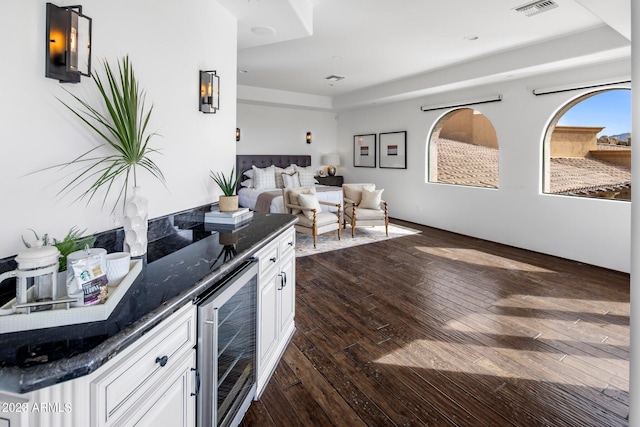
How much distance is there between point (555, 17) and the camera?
3596 millimetres

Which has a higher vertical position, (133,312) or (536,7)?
(536,7)

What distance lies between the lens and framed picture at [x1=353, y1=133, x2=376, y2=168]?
26.0 ft

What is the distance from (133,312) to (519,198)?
18.1ft

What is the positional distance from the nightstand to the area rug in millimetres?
2050

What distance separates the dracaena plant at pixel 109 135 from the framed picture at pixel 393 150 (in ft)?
20.0

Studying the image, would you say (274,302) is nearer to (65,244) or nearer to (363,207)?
(65,244)

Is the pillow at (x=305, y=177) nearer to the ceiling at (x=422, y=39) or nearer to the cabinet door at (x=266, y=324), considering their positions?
the ceiling at (x=422, y=39)

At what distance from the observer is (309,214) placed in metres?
5.43

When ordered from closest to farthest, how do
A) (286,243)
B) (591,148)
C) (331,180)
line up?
(286,243) → (591,148) → (331,180)

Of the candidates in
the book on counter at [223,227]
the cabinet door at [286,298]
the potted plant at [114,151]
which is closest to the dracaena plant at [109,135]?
the potted plant at [114,151]

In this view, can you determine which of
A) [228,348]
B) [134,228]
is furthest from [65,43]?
[228,348]

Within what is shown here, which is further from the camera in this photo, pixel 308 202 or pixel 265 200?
pixel 265 200

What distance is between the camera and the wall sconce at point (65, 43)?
1283mm

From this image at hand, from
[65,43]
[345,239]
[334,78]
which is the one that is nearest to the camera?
[65,43]
